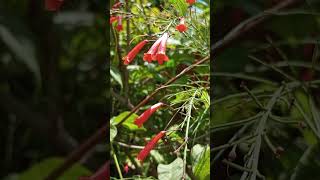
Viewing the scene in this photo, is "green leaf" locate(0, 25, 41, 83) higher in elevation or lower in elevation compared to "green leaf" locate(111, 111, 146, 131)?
higher

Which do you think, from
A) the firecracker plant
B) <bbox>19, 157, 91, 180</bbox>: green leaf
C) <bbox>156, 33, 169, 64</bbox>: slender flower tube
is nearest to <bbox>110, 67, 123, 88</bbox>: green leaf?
the firecracker plant

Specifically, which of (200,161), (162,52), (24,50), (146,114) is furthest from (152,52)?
(24,50)

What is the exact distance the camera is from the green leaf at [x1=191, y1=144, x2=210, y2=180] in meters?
0.96

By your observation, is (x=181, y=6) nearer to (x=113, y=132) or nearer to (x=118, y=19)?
(x=118, y=19)

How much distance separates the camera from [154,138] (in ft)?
3.24

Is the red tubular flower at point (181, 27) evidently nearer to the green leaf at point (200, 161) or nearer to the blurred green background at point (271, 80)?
the blurred green background at point (271, 80)

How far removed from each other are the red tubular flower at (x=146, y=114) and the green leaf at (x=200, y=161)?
4.3 inches

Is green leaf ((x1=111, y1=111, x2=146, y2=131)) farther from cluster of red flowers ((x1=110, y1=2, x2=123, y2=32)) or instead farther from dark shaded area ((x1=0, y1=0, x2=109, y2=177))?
dark shaded area ((x1=0, y1=0, x2=109, y2=177))

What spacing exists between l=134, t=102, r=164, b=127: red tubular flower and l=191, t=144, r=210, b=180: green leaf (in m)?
0.11

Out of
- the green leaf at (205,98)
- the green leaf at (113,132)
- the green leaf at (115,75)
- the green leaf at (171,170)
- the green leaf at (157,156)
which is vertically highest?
the green leaf at (115,75)

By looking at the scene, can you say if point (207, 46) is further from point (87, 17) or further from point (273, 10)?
point (87, 17)

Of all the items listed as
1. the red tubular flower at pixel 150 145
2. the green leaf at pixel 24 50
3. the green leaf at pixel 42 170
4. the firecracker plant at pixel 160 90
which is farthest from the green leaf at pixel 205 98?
the green leaf at pixel 24 50

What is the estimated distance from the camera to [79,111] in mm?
545

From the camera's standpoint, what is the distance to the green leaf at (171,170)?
0.96m
